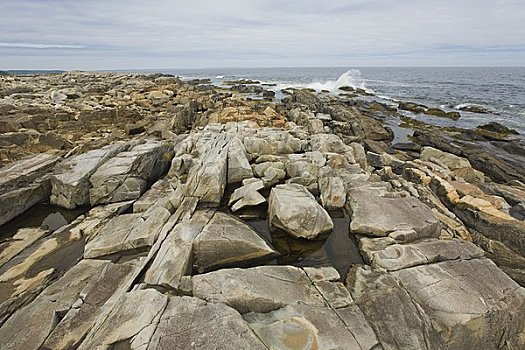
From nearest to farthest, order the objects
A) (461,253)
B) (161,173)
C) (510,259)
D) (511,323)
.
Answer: (511,323), (461,253), (510,259), (161,173)

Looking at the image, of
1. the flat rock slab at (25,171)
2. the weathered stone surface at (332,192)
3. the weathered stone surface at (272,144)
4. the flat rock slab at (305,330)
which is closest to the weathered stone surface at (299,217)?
the weathered stone surface at (332,192)

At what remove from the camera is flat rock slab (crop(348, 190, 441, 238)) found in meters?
7.67

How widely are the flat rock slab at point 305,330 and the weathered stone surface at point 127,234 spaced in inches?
154

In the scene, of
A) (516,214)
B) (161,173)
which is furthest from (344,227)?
(161,173)

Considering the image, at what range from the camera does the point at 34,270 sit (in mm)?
6898

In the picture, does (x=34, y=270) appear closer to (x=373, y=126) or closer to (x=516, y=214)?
(x=516, y=214)

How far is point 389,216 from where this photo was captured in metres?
8.16

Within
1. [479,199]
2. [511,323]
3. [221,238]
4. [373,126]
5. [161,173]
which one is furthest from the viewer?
[373,126]

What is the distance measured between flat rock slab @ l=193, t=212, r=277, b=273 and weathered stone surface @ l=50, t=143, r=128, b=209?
5.69 m

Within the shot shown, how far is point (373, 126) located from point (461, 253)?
64.5ft

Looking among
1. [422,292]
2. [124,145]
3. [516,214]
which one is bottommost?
[516,214]

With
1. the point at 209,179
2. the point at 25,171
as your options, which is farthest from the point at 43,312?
the point at 25,171

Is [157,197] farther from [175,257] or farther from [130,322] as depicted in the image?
[130,322]

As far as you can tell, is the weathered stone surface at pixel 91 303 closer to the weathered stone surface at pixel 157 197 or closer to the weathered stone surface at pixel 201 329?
the weathered stone surface at pixel 201 329
